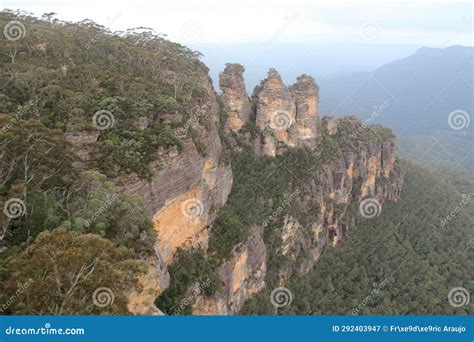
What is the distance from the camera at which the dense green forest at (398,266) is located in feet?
118

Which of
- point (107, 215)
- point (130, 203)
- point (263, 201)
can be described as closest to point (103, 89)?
point (130, 203)

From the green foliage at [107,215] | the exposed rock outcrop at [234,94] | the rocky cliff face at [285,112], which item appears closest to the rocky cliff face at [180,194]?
the green foliage at [107,215]

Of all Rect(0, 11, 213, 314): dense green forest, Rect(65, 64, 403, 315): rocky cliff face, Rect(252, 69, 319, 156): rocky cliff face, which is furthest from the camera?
Rect(252, 69, 319, 156): rocky cliff face

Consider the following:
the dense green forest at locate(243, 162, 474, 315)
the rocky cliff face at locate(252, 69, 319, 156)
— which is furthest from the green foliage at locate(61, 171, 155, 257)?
the rocky cliff face at locate(252, 69, 319, 156)

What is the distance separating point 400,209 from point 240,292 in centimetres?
2926

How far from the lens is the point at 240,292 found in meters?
30.2

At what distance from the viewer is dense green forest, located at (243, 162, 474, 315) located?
3606 centimetres

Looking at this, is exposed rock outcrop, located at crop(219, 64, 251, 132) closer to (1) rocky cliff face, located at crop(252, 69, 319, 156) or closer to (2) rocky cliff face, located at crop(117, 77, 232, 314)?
(1) rocky cliff face, located at crop(252, 69, 319, 156)

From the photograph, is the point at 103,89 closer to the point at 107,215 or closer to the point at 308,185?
the point at 107,215

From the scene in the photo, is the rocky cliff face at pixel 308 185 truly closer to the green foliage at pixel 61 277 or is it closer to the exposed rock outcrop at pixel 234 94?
the exposed rock outcrop at pixel 234 94

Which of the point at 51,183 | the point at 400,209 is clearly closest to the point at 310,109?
the point at 400,209

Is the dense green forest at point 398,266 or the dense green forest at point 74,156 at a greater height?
the dense green forest at point 74,156

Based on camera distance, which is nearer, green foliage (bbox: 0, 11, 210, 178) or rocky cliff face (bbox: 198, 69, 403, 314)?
green foliage (bbox: 0, 11, 210, 178)

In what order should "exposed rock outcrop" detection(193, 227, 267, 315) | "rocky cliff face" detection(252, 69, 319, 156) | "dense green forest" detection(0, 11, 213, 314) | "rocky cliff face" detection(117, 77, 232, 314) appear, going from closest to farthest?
"dense green forest" detection(0, 11, 213, 314)
"rocky cliff face" detection(117, 77, 232, 314)
"exposed rock outcrop" detection(193, 227, 267, 315)
"rocky cliff face" detection(252, 69, 319, 156)
